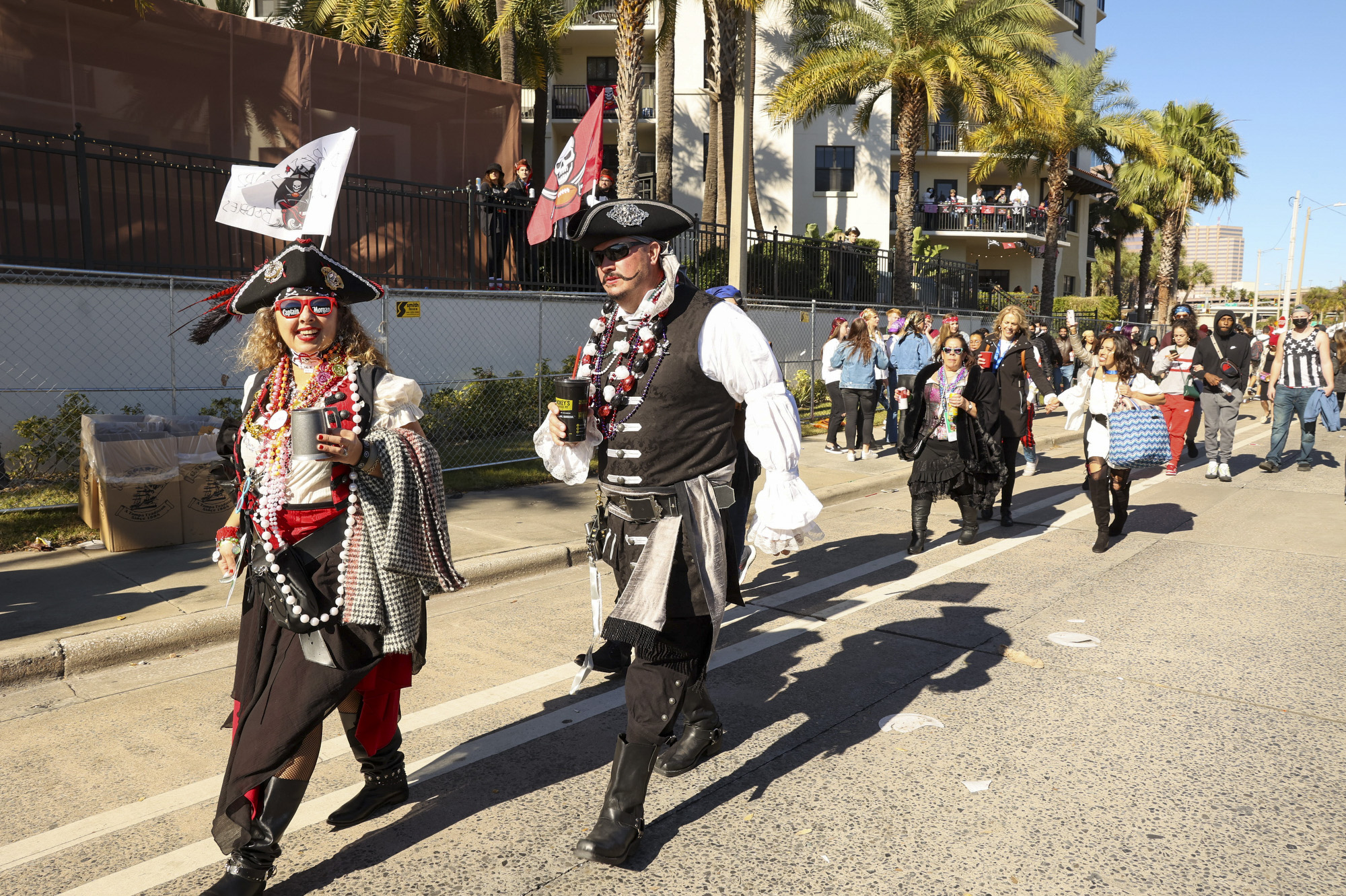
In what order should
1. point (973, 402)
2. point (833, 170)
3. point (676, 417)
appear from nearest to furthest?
point (676, 417) < point (973, 402) < point (833, 170)

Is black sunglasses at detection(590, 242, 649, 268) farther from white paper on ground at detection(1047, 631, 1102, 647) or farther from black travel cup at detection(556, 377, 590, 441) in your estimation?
white paper on ground at detection(1047, 631, 1102, 647)

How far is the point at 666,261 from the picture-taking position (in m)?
3.37

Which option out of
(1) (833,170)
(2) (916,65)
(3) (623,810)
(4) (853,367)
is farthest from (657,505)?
(1) (833,170)

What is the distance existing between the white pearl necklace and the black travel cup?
0.61 metres

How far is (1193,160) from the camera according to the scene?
123ft

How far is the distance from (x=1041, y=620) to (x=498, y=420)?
23.6 ft

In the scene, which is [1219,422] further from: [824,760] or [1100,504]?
[824,760]

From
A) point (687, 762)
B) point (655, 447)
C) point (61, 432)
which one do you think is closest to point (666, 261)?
point (655, 447)

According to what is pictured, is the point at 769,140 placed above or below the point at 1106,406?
above

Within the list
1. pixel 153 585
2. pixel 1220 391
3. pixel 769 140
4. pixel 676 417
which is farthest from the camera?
pixel 769 140

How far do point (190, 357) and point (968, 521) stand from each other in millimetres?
7988

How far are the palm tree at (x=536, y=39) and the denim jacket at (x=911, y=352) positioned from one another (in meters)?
11.8

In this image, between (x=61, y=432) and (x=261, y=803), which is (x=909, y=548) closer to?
(x=261, y=803)

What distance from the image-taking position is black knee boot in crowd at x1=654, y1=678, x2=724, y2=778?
3793 mm
